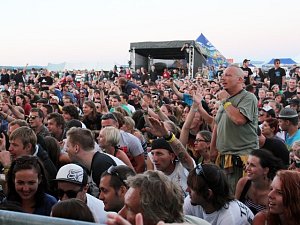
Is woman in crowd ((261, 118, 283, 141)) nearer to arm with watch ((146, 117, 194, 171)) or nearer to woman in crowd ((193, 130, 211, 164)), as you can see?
woman in crowd ((193, 130, 211, 164))

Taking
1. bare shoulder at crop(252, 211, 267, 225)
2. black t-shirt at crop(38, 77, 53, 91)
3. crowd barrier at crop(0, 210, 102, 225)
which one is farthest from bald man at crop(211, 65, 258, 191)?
black t-shirt at crop(38, 77, 53, 91)

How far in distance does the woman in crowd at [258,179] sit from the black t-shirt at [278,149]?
77cm

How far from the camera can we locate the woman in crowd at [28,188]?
12.2 feet

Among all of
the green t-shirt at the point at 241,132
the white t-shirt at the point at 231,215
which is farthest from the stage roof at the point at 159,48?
the white t-shirt at the point at 231,215

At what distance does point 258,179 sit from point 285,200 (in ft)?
3.18

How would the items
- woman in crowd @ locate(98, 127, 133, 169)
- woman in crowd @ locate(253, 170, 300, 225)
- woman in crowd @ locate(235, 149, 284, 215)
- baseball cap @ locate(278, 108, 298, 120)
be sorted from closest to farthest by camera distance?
1. woman in crowd @ locate(253, 170, 300, 225)
2. woman in crowd @ locate(235, 149, 284, 215)
3. woman in crowd @ locate(98, 127, 133, 169)
4. baseball cap @ locate(278, 108, 298, 120)

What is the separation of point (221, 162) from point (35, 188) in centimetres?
223

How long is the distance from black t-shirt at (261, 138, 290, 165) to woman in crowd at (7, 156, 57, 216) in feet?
8.20

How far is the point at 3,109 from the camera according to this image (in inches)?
351

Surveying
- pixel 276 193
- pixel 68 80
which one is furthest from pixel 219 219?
pixel 68 80

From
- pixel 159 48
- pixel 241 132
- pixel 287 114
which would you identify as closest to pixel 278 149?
pixel 241 132

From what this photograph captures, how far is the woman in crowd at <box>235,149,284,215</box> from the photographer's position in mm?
3861

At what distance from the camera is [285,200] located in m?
2.94

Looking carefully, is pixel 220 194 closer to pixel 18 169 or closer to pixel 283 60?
pixel 18 169
